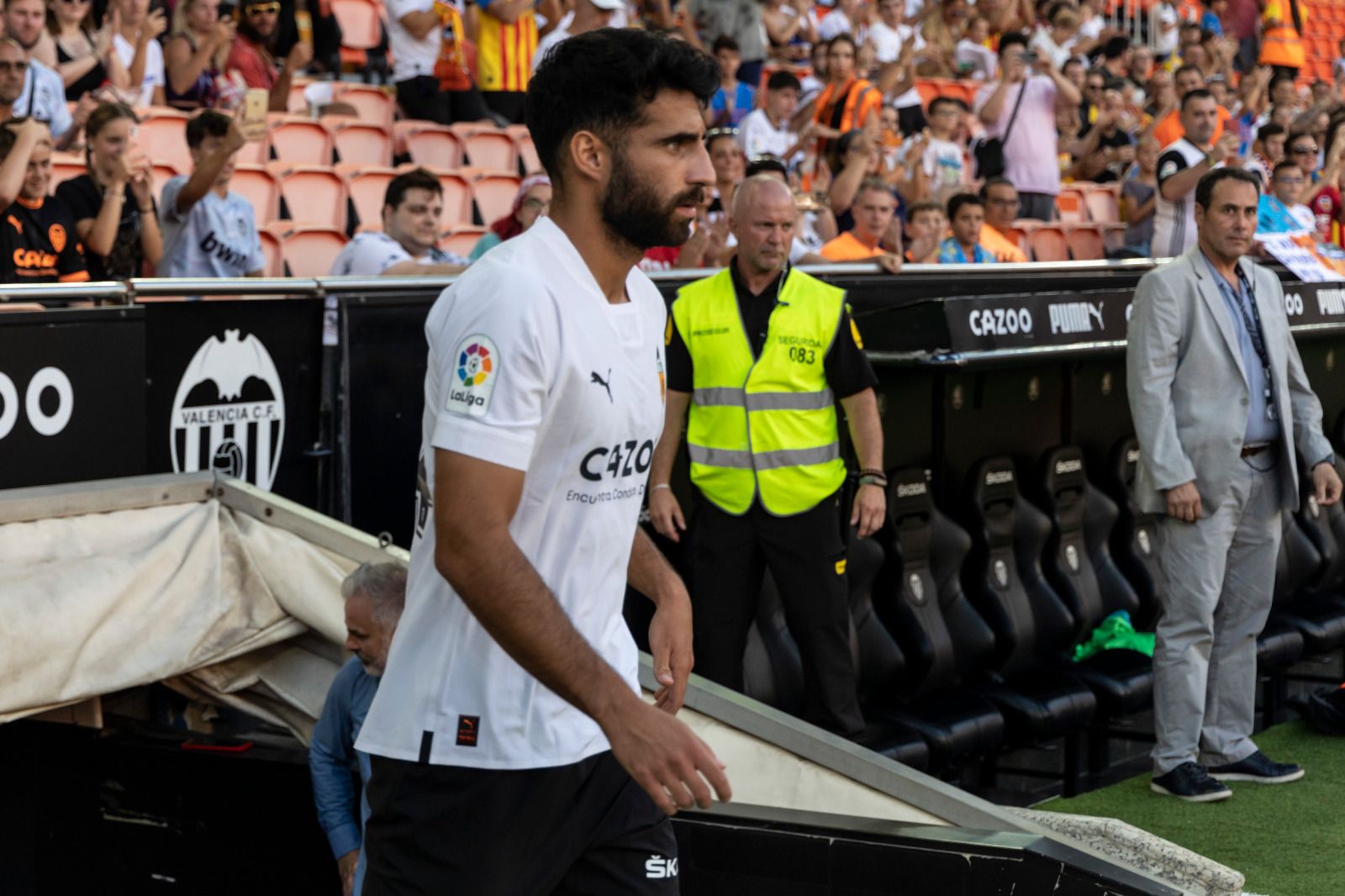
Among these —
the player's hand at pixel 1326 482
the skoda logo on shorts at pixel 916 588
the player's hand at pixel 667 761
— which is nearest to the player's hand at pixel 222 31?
the skoda logo on shorts at pixel 916 588

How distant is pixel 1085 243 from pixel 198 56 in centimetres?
618

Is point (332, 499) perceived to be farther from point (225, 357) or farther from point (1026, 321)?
point (1026, 321)

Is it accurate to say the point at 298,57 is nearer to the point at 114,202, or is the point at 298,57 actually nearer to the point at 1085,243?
the point at 114,202

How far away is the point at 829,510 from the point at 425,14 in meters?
6.78

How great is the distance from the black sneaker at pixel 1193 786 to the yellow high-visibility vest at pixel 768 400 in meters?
1.61

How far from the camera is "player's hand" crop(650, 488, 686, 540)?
5.71m

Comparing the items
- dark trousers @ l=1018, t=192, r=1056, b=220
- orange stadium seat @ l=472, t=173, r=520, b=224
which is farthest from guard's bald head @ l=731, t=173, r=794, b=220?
dark trousers @ l=1018, t=192, r=1056, b=220

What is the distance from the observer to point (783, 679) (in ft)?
20.8

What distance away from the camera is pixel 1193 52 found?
18.4 meters

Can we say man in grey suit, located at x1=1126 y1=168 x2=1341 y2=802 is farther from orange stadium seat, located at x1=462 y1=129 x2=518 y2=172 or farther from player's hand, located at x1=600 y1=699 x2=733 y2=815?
orange stadium seat, located at x1=462 y1=129 x2=518 y2=172

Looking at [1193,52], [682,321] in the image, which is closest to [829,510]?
[682,321]

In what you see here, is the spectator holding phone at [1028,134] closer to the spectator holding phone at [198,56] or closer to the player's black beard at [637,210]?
the spectator holding phone at [198,56]

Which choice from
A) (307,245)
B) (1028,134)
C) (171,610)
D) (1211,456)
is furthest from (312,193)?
(171,610)

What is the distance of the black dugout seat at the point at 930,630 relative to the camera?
6.57 meters
